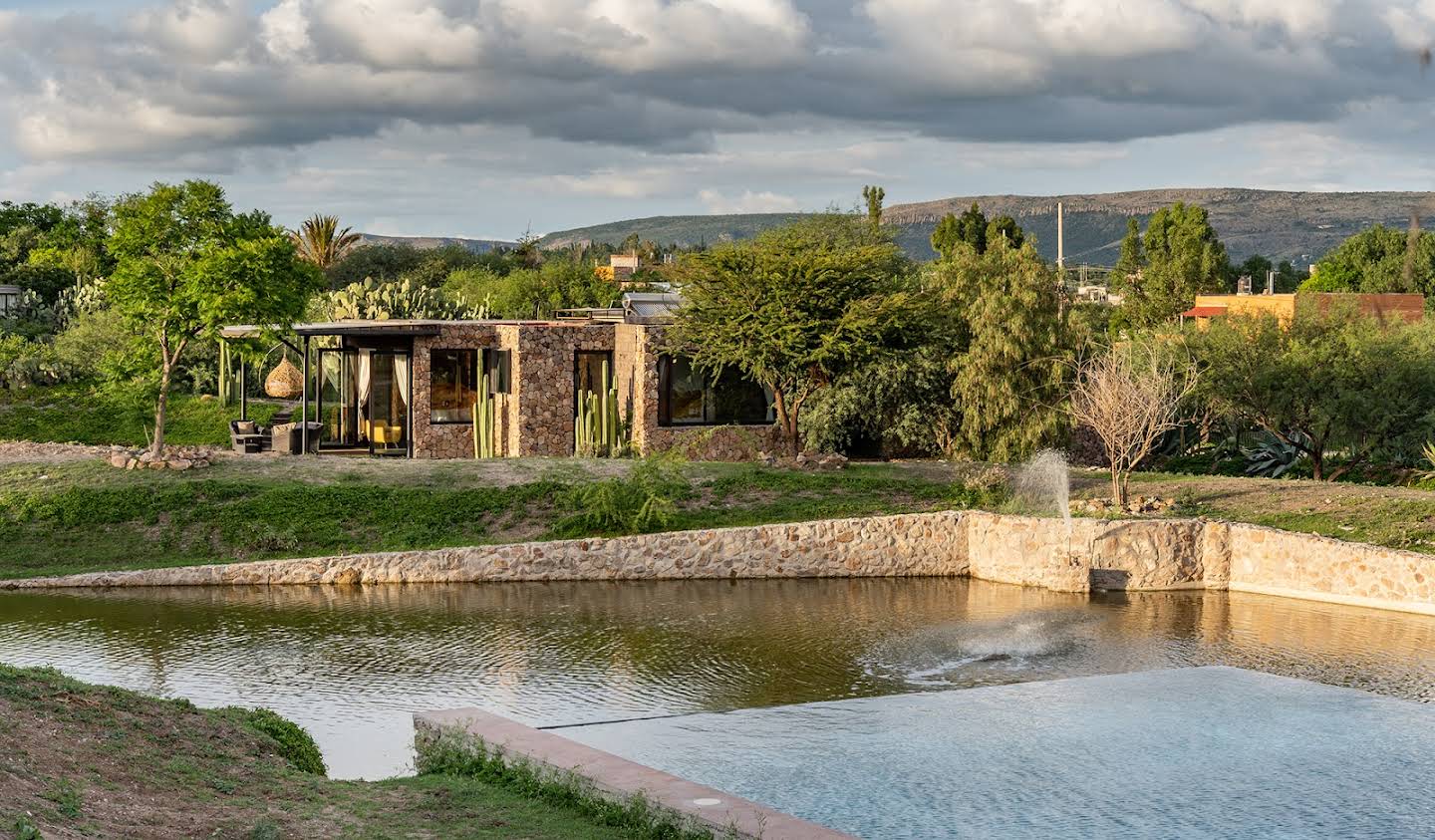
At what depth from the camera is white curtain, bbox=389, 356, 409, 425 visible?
31125 mm

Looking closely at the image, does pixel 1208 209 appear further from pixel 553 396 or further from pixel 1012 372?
pixel 553 396

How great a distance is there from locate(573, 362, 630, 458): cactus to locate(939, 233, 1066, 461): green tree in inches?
259

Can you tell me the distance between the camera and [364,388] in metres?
31.8

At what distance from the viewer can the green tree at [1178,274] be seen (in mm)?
64562

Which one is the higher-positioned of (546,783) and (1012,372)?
(1012,372)

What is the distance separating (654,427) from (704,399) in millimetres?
1284

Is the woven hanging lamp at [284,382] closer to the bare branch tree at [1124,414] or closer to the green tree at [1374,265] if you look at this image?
the bare branch tree at [1124,414]

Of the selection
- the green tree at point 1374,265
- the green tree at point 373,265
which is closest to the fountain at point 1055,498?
the green tree at point 373,265

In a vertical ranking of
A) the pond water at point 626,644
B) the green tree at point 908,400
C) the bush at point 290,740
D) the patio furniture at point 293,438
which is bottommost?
the pond water at point 626,644

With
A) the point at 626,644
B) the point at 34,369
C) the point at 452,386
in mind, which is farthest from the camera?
the point at 34,369

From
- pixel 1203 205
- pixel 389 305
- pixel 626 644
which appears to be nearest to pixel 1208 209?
pixel 1203 205

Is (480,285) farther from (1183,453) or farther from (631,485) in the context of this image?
(631,485)

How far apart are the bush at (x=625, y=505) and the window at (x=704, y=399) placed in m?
6.42

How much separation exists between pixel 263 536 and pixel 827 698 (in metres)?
10.7
